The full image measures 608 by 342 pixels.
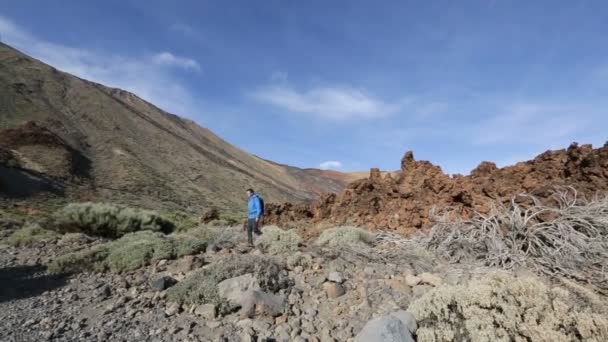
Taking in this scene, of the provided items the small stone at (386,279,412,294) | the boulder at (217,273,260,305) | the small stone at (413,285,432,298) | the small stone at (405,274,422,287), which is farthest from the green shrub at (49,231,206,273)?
the small stone at (413,285,432,298)

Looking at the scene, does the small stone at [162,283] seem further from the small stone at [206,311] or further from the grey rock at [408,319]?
the grey rock at [408,319]

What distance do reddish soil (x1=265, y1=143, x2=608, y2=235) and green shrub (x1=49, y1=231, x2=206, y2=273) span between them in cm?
484

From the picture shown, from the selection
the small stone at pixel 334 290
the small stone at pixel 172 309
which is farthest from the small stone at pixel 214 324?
the small stone at pixel 334 290

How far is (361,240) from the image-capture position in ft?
27.5

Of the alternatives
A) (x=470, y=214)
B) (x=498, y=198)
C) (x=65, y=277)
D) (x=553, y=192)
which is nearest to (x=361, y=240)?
(x=470, y=214)

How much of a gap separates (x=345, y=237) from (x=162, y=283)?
3934mm

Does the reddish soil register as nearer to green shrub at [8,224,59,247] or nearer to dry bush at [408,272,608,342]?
dry bush at [408,272,608,342]

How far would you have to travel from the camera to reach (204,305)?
15.7 feet

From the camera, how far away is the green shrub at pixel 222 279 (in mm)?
4941

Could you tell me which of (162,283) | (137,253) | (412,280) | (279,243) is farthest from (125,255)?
(412,280)

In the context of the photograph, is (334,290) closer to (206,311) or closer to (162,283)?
(206,311)

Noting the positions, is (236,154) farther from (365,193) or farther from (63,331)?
(63,331)

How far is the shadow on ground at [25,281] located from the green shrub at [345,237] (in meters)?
4.90

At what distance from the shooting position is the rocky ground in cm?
422
